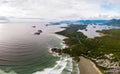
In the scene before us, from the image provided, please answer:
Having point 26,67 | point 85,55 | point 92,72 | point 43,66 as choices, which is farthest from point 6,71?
point 85,55

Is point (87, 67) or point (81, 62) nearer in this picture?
point (87, 67)

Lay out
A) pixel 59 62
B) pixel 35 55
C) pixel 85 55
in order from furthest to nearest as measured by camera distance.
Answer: pixel 85 55 → pixel 35 55 → pixel 59 62

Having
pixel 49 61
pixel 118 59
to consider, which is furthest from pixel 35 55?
pixel 118 59

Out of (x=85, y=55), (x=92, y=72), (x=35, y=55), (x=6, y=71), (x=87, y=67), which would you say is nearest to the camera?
(x=6, y=71)

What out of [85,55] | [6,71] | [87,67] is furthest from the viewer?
[85,55]

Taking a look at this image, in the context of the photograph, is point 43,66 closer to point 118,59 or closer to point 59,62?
point 59,62

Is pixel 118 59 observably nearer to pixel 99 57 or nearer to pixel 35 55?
pixel 99 57
